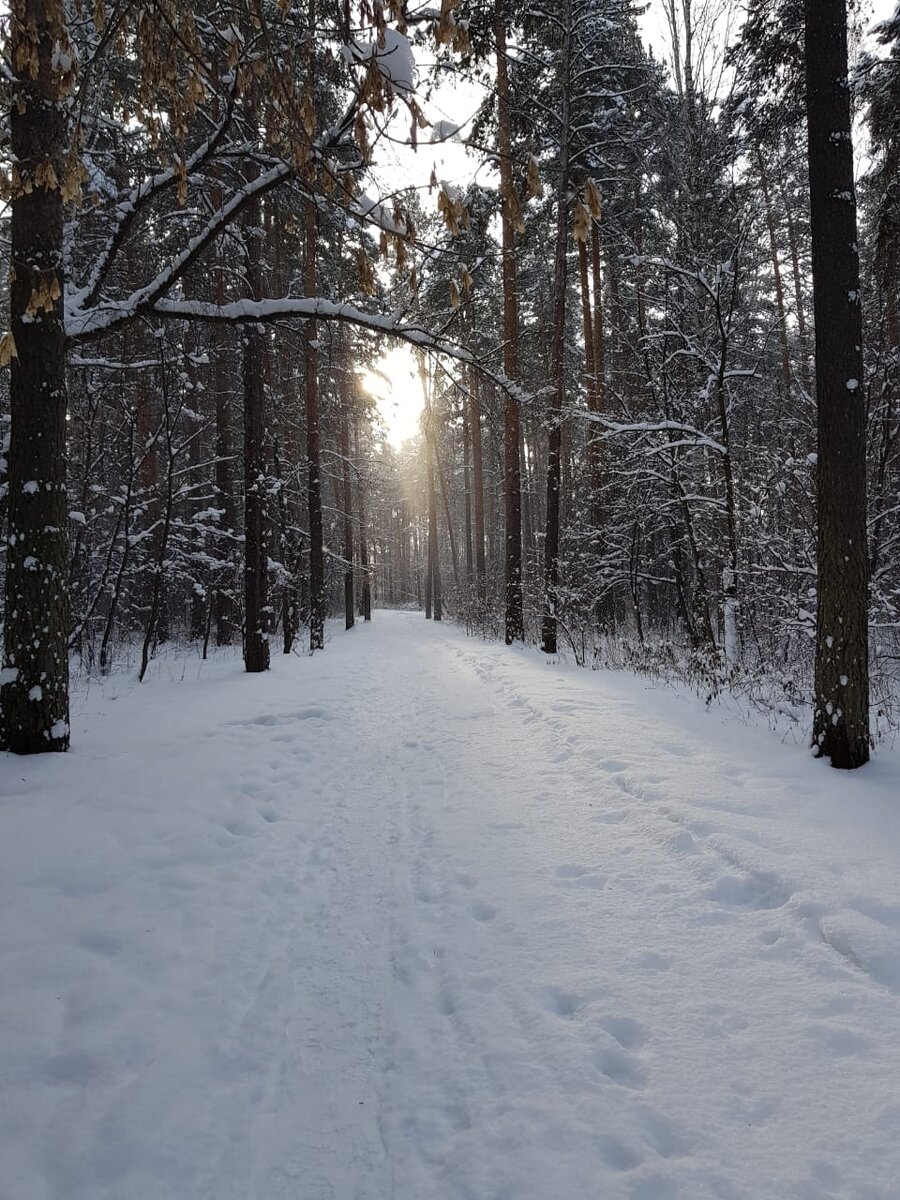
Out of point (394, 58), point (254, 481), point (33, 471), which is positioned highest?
point (394, 58)

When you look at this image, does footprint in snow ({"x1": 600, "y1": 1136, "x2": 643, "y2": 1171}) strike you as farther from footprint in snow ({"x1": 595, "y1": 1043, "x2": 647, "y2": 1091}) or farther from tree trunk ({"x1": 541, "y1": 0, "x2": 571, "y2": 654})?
tree trunk ({"x1": 541, "y1": 0, "x2": 571, "y2": 654})

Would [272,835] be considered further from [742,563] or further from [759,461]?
[759,461]

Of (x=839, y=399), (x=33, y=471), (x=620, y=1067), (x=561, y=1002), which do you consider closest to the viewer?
(x=620, y=1067)

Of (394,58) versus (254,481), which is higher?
(394,58)

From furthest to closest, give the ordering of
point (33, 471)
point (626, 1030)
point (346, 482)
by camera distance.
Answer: point (346, 482)
point (33, 471)
point (626, 1030)

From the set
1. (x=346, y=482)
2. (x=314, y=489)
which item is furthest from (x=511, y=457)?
(x=346, y=482)

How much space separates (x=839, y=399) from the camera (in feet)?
16.0

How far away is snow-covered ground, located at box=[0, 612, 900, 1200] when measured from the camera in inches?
69.9

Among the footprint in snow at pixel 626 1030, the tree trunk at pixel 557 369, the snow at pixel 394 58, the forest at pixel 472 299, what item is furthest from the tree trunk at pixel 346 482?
the footprint in snow at pixel 626 1030

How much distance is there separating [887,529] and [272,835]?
9802mm

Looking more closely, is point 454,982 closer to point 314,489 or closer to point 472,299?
point 472,299

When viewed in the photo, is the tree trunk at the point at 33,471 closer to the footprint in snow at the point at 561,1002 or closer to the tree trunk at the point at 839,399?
the footprint in snow at the point at 561,1002

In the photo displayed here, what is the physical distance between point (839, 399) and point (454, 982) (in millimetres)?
5190

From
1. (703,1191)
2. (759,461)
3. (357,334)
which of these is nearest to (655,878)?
(703,1191)
